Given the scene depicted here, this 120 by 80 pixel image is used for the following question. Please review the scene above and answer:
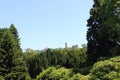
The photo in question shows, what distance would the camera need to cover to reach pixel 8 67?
47188 mm

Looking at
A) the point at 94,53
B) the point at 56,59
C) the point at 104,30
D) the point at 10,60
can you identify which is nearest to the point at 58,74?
the point at 94,53

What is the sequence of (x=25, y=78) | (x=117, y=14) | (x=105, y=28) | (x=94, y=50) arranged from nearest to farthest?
(x=117, y=14) → (x=105, y=28) → (x=94, y=50) → (x=25, y=78)

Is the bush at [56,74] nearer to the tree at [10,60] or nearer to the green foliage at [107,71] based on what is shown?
the green foliage at [107,71]

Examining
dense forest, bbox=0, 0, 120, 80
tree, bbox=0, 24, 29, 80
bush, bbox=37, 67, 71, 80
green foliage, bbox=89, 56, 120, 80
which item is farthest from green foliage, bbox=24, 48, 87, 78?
green foliage, bbox=89, 56, 120, 80

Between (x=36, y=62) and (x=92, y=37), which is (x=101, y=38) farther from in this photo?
(x=36, y=62)

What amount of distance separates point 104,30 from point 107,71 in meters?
12.1

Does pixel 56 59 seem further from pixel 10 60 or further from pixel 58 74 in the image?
pixel 58 74

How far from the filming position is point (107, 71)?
2417cm

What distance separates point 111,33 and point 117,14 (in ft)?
11.2

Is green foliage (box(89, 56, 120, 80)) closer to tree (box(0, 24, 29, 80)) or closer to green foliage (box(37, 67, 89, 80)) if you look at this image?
green foliage (box(37, 67, 89, 80))

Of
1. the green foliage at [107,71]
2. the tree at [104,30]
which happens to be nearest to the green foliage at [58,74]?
the tree at [104,30]

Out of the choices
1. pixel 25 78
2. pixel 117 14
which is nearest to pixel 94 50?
pixel 117 14

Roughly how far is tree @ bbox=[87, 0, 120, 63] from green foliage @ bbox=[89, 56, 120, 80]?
29.5 ft

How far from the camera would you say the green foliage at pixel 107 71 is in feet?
77.5
